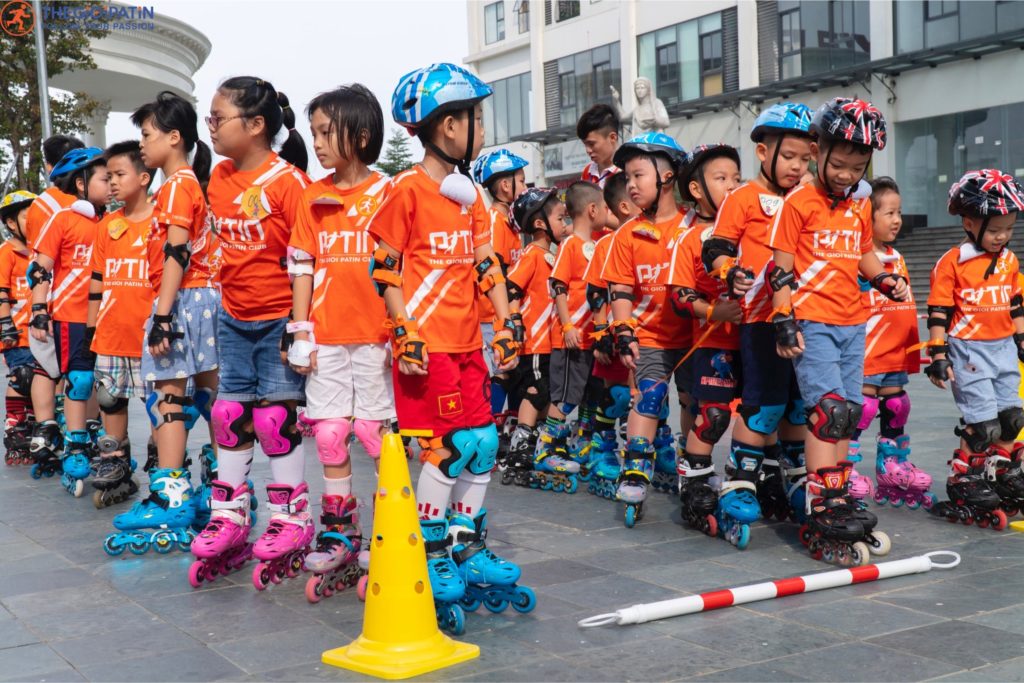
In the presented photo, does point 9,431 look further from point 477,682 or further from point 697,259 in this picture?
point 477,682

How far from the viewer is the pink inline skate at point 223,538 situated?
16.2 feet

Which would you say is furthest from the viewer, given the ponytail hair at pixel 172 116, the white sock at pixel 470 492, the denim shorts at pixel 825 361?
the ponytail hair at pixel 172 116

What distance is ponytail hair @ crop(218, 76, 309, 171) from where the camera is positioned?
518 centimetres

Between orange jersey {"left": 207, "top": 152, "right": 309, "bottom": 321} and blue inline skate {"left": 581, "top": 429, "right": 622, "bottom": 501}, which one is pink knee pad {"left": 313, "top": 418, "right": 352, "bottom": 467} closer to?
orange jersey {"left": 207, "top": 152, "right": 309, "bottom": 321}

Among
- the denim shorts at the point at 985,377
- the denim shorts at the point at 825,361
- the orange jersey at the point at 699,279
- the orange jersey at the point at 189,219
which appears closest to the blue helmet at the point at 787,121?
the orange jersey at the point at 699,279

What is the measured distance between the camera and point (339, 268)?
4992 millimetres

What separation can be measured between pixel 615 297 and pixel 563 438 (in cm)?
156

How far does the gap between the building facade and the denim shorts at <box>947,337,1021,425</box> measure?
22.0m

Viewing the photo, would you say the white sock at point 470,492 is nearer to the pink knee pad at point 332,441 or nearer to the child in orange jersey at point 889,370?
the pink knee pad at point 332,441

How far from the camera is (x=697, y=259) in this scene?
6039mm

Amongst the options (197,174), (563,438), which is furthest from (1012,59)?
(197,174)

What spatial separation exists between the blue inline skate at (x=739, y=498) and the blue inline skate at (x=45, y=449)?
514 centimetres

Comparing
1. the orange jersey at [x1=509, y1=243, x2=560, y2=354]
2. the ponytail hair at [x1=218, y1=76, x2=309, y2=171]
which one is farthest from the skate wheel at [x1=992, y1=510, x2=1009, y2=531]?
the ponytail hair at [x1=218, y1=76, x2=309, y2=171]

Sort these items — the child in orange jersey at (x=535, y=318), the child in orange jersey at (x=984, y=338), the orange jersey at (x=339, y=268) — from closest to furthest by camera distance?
the orange jersey at (x=339, y=268) → the child in orange jersey at (x=984, y=338) → the child in orange jersey at (x=535, y=318)
